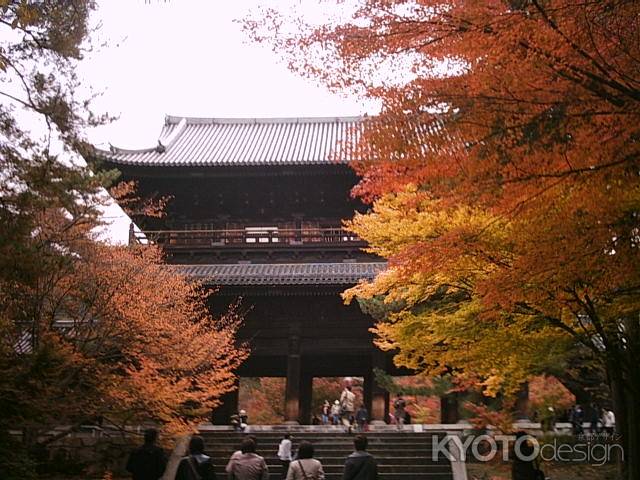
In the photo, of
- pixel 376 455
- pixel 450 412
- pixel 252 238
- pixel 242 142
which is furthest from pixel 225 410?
pixel 242 142

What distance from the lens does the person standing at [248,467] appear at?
7.37m

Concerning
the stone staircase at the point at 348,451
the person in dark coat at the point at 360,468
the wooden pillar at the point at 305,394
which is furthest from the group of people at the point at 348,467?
the wooden pillar at the point at 305,394

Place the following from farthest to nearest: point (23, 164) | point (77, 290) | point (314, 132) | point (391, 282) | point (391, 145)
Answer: point (314, 132)
point (77, 290)
point (391, 282)
point (23, 164)
point (391, 145)

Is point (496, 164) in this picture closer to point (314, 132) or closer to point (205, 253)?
point (205, 253)

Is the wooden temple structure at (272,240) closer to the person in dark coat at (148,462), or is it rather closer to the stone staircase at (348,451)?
the stone staircase at (348,451)

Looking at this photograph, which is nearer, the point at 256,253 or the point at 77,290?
the point at 77,290

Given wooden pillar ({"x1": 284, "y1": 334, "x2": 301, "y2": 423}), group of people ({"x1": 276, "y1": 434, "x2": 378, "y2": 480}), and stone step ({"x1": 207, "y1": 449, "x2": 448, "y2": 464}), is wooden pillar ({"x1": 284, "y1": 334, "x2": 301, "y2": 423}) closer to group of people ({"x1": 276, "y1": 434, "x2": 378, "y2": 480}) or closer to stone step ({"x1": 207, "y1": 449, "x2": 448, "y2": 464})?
stone step ({"x1": 207, "y1": 449, "x2": 448, "y2": 464})

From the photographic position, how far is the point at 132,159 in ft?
75.3

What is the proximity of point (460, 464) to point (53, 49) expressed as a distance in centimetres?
1182

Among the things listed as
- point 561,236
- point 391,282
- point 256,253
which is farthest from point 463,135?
point 256,253

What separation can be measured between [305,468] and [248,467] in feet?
2.21

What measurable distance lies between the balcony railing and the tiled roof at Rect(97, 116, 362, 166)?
90.7 inches

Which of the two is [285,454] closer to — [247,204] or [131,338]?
[131,338]

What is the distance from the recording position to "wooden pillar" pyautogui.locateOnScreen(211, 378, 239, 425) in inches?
823
